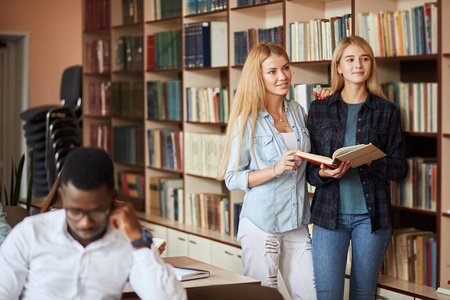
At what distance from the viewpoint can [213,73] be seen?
17.8 ft

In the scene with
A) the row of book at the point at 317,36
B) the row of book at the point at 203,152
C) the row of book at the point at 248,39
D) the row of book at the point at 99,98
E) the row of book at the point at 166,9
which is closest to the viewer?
the row of book at the point at 317,36

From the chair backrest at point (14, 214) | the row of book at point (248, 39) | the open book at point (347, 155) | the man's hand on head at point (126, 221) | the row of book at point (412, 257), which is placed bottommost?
the row of book at point (412, 257)

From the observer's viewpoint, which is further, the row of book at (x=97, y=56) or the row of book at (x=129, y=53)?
the row of book at (x=97, y=56)

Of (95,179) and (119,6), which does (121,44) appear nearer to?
(119,6)

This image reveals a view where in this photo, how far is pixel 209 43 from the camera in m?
5.10

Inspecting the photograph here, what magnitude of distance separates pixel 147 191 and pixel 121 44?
1.41 meters

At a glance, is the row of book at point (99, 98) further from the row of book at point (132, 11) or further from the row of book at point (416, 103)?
the row of book at point (416, 103)

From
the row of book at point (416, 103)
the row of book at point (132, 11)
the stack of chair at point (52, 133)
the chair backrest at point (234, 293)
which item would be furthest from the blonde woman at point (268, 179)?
the stack of chair at point (52, 133)

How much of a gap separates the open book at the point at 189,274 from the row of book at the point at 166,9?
3.16m

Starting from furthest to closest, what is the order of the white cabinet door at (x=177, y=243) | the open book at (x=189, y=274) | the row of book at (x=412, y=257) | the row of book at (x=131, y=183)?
the row of book at (x=131, y=183)
the white cabinet door at (x=177, y=243)
the row of book at (x=412, y=257)
the open book at (x=189, y=274)

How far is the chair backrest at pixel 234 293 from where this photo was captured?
2.24 meters

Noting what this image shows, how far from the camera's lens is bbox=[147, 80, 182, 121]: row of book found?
5.47 metres

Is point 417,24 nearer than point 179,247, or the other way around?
point 417,24

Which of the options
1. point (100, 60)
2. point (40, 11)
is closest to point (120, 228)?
point (100, 60)
